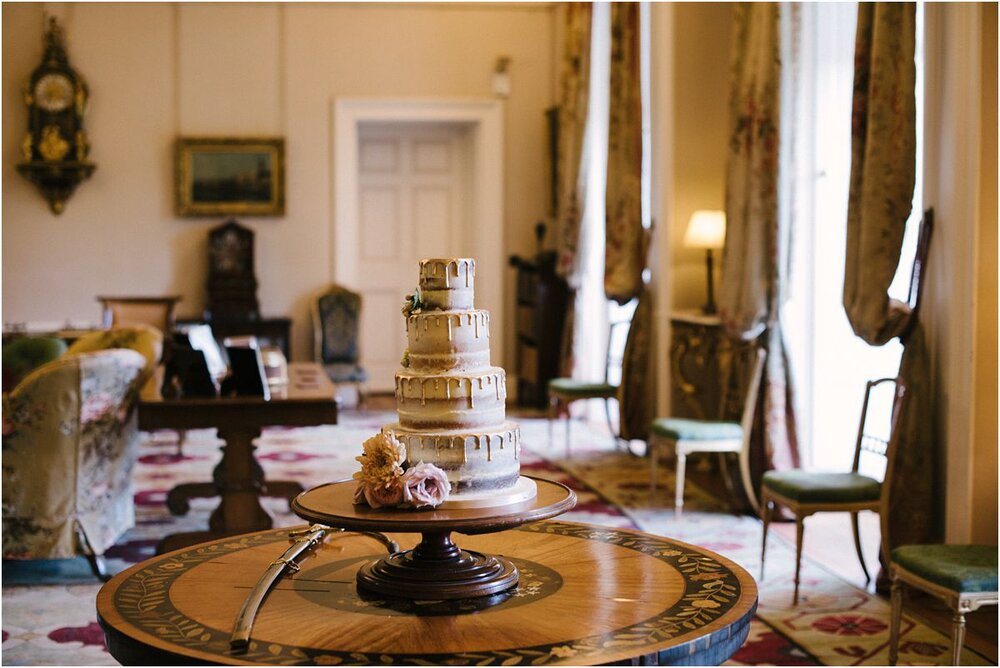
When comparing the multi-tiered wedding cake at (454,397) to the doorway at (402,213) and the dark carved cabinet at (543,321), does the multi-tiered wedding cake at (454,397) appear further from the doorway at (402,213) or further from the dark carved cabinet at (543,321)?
the doorway at (402,213)

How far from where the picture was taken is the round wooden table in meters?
1.67

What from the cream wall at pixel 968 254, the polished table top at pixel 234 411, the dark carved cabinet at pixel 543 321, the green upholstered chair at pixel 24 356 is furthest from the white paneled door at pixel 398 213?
the cream wall at pixel 968 254

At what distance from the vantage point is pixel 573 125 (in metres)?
9.01

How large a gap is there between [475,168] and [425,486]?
8.91m

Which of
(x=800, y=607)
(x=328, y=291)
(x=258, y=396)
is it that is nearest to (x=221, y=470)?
(x=258, y=396)

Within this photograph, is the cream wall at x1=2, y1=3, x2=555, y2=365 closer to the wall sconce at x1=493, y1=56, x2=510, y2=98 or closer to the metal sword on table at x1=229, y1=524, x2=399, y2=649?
the wall sconce at x1=493, y1=56, x2=510, y2=98

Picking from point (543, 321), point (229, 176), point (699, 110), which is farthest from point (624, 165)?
point (229, 176)

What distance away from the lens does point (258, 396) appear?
15.6 ft

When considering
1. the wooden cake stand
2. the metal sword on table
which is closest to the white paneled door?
the metal sword on table

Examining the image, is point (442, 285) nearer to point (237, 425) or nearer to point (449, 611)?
point (449, 611)

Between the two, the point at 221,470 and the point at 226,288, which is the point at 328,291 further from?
the point at 221,470

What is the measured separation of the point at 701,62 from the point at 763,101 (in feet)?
4.67

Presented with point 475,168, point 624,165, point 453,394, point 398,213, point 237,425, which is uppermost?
point 475,168

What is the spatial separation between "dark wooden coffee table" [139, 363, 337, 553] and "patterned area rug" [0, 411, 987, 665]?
21 centimetres
